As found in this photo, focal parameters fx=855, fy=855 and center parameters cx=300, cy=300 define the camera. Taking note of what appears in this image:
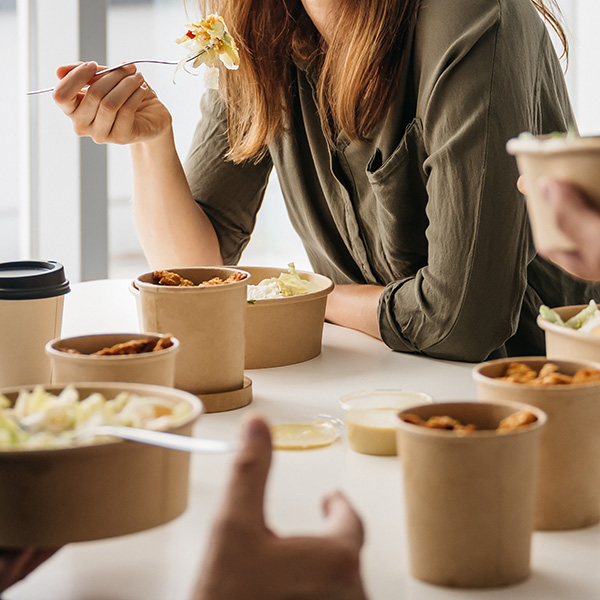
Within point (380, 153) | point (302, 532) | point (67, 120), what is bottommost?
point (302, 532)

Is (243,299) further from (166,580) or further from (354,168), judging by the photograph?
(354,168)

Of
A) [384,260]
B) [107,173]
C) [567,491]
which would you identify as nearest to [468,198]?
[384,260]

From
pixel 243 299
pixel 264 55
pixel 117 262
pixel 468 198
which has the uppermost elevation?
pixel 264 55

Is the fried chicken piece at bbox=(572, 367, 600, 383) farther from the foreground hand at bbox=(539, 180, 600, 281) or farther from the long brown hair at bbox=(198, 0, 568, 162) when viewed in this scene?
the long brown hair at bbox=(198, 0, 568, 162)

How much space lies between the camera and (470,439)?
0.65 metres

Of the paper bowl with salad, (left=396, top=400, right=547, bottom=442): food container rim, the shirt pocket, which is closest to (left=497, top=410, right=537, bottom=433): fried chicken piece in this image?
(left=396, top=400, right=547, bottom=442): food container rim

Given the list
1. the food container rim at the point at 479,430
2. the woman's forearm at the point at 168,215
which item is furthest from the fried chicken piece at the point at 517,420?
the woman's forearm at the point at 168,215

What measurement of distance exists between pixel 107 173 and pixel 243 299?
2.32 meters

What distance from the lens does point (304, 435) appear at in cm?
98

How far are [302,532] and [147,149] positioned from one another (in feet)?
3.90

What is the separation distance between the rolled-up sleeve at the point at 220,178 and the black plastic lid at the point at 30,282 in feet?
2.65

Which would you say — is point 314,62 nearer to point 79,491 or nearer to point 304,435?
point 304,435

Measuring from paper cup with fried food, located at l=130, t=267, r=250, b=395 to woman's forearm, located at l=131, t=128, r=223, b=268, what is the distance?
733 mm

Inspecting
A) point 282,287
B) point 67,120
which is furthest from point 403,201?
point 67,120
